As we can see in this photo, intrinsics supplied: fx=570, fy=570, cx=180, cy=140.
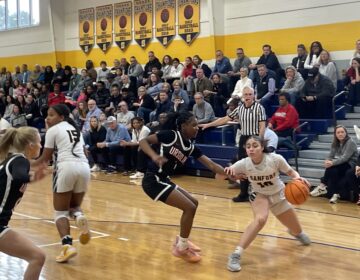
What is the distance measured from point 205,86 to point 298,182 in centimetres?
827

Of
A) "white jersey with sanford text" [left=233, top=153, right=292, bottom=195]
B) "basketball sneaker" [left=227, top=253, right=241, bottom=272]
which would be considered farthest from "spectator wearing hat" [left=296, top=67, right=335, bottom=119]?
"basketball sneaker" [left=227, top=253, right=241, bottom=272]

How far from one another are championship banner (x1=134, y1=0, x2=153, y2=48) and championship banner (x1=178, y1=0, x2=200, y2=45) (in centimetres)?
135

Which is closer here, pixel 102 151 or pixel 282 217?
pixel 282 217

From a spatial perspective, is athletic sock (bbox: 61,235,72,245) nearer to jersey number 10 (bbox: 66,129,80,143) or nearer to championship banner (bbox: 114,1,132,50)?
jersey number 10 (bbox: 66,129,80,143)

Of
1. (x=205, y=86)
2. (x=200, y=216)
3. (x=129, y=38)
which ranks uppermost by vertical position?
(x=129, y=38)

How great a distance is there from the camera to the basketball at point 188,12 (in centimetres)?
1734

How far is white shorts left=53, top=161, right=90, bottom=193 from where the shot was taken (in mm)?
5879

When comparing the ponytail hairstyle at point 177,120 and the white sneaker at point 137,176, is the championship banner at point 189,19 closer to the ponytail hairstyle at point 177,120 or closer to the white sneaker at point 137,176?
the white sneaker at point 137,176

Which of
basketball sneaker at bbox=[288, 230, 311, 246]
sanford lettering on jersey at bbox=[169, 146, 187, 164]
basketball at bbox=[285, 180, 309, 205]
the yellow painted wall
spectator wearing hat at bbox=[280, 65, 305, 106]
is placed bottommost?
basketball sneaker at bbox=[288, 230, 311, 246]

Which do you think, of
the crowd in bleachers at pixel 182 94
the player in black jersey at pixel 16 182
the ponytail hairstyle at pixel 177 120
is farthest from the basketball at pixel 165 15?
the player in black jersey at pixel 16 182

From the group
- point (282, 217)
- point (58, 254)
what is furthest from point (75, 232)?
point (282, 217)

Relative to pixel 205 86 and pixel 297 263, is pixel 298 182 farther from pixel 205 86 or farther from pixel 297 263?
pixel 205 86

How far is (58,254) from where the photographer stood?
244 inches

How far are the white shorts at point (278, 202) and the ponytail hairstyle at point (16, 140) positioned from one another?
2783 millimetres
